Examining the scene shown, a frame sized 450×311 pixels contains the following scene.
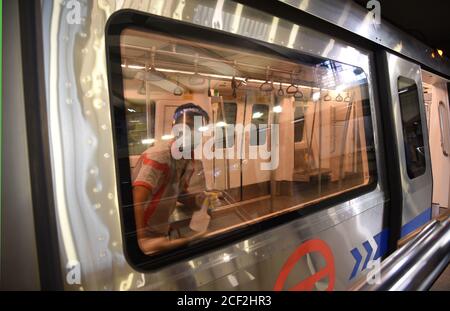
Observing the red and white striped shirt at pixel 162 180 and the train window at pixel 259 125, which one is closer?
the red and white striped shirt at pixel 162 180

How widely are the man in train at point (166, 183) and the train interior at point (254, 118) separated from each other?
0.14 feet

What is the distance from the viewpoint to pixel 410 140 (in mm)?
2869

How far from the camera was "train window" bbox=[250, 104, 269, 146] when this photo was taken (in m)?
2.08

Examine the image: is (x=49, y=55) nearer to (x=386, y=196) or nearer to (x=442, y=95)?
(x=386, y=196)

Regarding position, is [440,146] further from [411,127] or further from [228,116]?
[228,116]

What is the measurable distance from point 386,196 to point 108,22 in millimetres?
2328

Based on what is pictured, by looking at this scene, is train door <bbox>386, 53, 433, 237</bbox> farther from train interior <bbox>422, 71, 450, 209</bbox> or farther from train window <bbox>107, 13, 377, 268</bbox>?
train interior <bbox>422, 71, 450, 209</bbox>

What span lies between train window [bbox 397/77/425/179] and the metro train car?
0.08 feet

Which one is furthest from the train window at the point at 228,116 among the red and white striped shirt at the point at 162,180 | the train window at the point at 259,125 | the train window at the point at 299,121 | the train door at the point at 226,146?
the train window at the point at 299,121

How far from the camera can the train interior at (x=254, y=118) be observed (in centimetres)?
144

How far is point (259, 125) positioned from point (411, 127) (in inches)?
63.2

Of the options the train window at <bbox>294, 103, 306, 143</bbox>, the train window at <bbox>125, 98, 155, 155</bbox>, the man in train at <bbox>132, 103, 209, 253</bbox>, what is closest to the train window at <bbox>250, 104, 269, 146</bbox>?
the train window at <bbox>294, 103, 306, 143</bbox>

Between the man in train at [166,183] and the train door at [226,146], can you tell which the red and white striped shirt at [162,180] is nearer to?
the man in train at [166,183]
